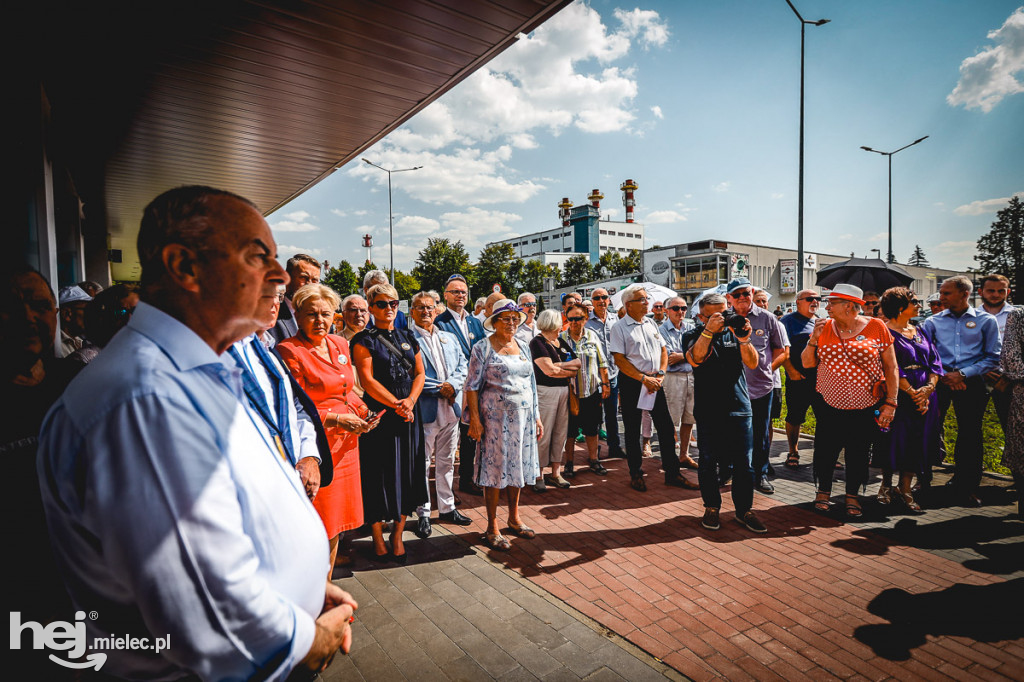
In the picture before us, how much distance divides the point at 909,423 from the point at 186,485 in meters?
6.32

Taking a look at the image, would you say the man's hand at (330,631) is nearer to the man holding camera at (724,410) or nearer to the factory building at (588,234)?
the man holding camera at (724,410)

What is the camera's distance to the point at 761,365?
557cm

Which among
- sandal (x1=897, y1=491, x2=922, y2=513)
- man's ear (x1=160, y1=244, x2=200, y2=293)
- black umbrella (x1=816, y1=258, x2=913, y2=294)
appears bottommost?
sandal (x1=897, y1=491, x2=922, y2=513)

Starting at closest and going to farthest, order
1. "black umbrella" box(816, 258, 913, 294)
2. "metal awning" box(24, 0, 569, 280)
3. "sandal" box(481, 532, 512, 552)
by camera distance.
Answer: "metal awning" box(24, 0, 569, 280) → "sandal" box(481, 532, 512, 552) → "black umbrella" box(816, 258, 913, 294)

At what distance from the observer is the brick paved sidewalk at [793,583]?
9.27 ft

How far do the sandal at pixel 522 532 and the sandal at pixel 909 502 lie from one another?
386 centimetres

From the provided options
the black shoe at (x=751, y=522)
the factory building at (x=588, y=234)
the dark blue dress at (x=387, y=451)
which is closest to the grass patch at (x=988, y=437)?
the black shoe at (x=751, y=522)

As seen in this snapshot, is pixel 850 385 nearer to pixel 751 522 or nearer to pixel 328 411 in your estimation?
pixel 751 522

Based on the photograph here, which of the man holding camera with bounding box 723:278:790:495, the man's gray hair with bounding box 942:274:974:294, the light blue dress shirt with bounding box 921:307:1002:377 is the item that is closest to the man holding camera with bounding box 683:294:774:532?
the man holding camera with bounding box 723:278:790:495

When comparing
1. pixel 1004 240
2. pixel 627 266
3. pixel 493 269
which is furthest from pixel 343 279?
pixel 1004 240

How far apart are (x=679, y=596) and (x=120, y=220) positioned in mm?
14869

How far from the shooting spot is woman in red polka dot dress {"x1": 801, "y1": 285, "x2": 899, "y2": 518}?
4.63 m

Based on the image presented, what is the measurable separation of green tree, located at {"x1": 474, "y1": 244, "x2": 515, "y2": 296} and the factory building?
30004mm

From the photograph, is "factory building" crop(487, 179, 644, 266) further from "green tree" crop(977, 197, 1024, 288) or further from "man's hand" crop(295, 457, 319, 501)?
"man's hand" crop(295, 457, 319, 501)
